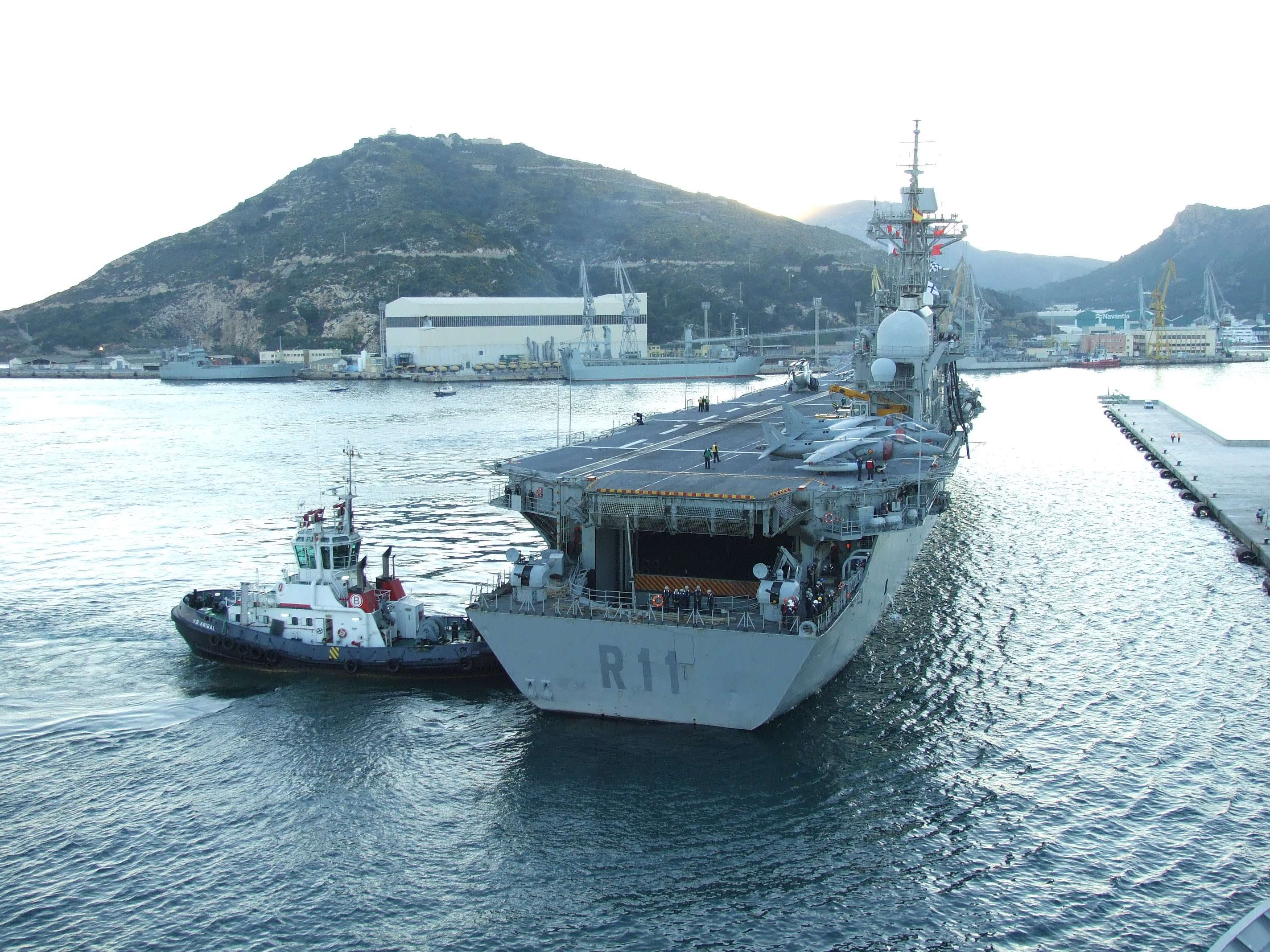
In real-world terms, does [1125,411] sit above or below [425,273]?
below

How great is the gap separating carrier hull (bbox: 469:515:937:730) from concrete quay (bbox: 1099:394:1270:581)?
22391mm

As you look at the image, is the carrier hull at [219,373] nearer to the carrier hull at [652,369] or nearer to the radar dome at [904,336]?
the carrier hull at [652,369]

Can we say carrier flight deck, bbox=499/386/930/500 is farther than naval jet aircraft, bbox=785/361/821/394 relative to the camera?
No

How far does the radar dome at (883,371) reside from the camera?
131 ft

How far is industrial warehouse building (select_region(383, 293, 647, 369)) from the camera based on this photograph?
490 ft

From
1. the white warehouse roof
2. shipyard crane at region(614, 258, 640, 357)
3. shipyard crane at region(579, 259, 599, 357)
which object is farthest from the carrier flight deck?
shipyard crane at region(614, 258, 640, 357)

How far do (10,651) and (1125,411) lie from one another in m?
87.6

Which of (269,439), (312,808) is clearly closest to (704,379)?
(269,439)

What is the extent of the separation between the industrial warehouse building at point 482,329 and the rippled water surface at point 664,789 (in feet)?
366

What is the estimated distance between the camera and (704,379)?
146750 mm

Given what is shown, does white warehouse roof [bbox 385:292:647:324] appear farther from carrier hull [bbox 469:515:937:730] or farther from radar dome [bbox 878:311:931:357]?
carrier hull [bbox 469:515:937:730]

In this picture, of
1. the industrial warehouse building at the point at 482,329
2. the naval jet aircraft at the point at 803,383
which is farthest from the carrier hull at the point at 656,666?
the industrial warehouse building at the point at 482,329

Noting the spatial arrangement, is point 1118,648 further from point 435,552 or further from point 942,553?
point 435,552

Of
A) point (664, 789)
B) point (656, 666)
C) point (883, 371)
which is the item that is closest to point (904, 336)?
point (883, 371)
